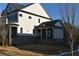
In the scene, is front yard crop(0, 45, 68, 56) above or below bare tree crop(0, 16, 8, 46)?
below

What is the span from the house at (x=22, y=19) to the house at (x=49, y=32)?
0.59 feet

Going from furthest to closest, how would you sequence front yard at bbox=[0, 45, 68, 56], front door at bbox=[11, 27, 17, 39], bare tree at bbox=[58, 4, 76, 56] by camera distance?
front door at bbox=[11, 27, 17, 39] < front yard at bbox=[0, 45, 68, 56] < bare tree at bbox=[58, 4, 76, 56]

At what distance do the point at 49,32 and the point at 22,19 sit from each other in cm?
104

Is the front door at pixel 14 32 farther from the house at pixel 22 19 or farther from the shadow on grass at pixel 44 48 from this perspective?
the shadow on grass at pixel 44 48

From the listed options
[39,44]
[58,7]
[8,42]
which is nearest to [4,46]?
[8,42]

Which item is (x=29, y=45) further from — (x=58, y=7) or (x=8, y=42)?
(x=58, y=7)

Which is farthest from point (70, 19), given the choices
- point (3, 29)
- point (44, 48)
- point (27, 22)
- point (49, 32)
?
point (3, 29)

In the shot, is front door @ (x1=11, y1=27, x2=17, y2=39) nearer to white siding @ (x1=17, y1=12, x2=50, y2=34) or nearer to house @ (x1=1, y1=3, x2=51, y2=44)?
house @ (x1=1, y1=3, x2=51, y2=44)

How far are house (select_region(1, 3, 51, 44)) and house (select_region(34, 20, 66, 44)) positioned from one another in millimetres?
181

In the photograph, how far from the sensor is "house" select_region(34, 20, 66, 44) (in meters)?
12.1

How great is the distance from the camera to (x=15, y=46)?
12250 mm

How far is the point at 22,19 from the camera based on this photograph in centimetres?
1234

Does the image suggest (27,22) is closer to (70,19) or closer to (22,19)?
(22,19)

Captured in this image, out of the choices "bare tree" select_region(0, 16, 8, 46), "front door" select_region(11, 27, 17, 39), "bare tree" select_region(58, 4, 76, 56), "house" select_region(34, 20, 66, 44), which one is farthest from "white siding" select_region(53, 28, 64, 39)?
"bare tree" select_region(0, 16, 8, 46)
